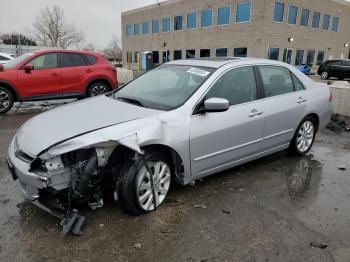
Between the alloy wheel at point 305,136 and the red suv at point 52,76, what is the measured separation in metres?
6.04

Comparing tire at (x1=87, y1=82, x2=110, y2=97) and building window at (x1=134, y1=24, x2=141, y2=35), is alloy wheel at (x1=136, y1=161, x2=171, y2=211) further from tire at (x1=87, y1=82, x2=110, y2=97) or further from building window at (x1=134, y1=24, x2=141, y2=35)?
building window at (x1=134, y1=24, x2=141, y2=35)

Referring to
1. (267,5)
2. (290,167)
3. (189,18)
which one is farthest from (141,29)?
(290,167)

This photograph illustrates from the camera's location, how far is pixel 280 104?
14.7 ft

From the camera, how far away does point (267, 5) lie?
26.1 meters

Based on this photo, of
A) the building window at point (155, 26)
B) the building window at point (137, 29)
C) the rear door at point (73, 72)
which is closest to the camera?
the rear door at point (73, 72)

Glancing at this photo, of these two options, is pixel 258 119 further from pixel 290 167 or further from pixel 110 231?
pixel 110 231

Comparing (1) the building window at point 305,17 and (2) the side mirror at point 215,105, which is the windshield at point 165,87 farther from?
(1) the building window at point 305,17

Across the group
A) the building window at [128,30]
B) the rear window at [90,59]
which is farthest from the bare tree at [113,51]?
the rear window at [90,59]

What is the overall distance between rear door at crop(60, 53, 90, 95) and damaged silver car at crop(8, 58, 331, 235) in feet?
15.5

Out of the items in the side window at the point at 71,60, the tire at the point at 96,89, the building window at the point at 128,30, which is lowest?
the tire at the point at 96,89

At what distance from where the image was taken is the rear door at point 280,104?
436cm

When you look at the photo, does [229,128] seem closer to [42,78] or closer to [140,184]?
[140,184]

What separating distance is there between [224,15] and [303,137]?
27283 mm

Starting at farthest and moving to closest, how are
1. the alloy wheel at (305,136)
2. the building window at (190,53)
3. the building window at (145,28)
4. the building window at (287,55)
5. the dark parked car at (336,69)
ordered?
the building window at (145,28)
the building window at (190,53)
the building window at (287,55)
the dark parked car at (336,69)
the alloy wheel at (305,136)
